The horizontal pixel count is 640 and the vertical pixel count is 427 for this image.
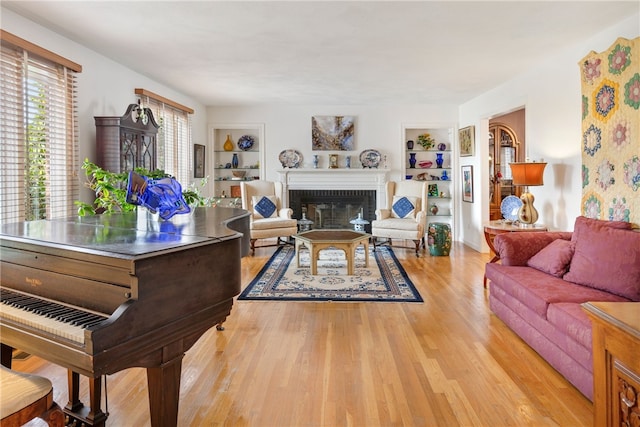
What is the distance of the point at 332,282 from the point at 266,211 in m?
2.53

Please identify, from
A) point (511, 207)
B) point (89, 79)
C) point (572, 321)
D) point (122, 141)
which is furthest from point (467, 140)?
point (89, 79)

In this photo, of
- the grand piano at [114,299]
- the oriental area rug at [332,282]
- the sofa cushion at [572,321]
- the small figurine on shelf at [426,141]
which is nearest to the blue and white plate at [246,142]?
the oriental area rug at [332,282]

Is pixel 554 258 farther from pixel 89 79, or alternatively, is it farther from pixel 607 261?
pixel 89 79

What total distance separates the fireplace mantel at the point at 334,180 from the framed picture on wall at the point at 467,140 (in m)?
1.34

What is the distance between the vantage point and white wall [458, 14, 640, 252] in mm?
3955

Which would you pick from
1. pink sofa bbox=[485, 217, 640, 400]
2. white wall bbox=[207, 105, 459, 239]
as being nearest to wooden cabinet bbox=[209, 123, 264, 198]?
white wall bbox=[207, 105, 459, 239]

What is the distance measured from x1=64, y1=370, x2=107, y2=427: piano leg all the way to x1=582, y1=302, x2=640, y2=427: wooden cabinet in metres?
1.93

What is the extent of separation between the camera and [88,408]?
1.89 m

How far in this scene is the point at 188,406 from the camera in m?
2.05

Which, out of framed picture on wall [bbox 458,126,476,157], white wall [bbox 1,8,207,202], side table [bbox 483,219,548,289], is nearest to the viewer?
white wall [bbox 1,8,207,202]

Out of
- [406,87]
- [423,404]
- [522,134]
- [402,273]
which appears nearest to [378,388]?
[423,404]

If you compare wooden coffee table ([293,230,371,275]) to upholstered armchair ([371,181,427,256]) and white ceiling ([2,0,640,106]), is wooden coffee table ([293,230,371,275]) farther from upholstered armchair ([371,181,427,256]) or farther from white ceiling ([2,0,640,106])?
white ceiling ([2,0,640,106])

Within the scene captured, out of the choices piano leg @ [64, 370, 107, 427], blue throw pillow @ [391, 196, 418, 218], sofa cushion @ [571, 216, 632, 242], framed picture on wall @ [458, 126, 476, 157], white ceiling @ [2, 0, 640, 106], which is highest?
white ceiling @ [2, 0, 640, 106]

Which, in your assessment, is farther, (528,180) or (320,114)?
(320,114)
